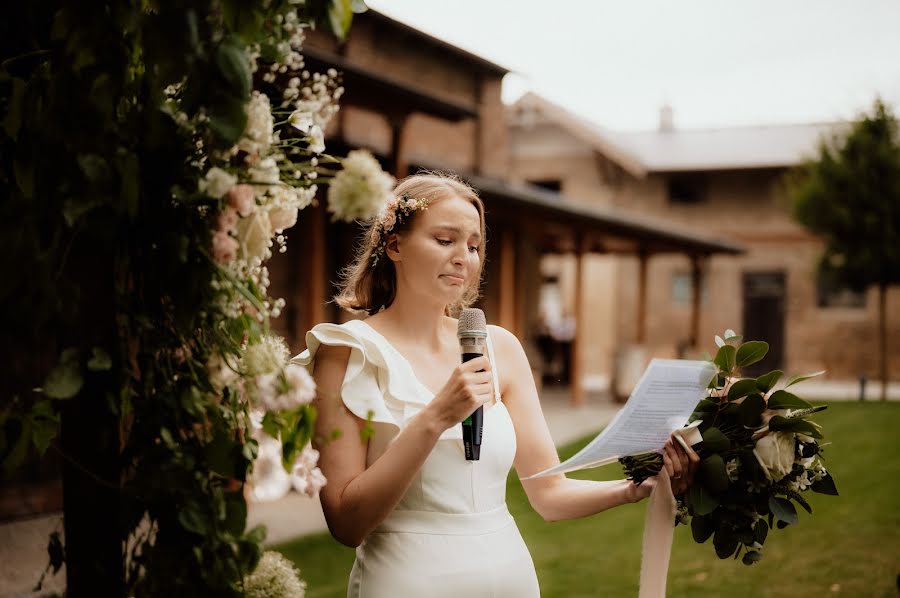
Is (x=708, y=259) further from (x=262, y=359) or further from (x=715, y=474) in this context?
(x=262, y=359)

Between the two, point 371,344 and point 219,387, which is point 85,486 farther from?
point 371,344

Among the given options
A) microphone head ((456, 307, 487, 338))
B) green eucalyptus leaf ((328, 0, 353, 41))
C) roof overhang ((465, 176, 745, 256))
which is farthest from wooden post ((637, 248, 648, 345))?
green eucalyptus leaf ((328, 0, 353, 41))

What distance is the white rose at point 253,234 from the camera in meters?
1.51

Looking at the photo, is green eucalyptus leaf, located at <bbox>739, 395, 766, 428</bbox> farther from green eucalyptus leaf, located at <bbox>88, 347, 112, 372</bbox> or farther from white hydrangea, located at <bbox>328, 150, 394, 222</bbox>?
green eucalyptus leaf, located at <bbox>88, 347, 112, 372</bbox>

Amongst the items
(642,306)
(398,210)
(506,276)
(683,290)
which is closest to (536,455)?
(398,210)

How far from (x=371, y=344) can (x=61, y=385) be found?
102cm

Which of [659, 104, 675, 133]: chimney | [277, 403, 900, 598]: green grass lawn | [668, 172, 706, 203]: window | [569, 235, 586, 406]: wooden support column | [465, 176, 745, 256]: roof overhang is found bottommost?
[277, 403, 900, 598]: green grass lawn

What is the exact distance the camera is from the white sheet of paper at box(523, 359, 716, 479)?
2045 mm

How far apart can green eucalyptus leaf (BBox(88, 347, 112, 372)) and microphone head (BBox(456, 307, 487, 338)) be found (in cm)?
85

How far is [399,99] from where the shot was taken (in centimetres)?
901

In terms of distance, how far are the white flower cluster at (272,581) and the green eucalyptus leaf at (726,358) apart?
3.73 ft

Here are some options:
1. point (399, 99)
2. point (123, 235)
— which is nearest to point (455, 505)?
point (123, 235)

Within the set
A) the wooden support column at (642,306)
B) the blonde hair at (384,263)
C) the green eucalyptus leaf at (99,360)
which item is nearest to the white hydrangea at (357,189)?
the green eucalyptus leaf at (99,360)

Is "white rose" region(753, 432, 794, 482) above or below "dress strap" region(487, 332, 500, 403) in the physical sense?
below
